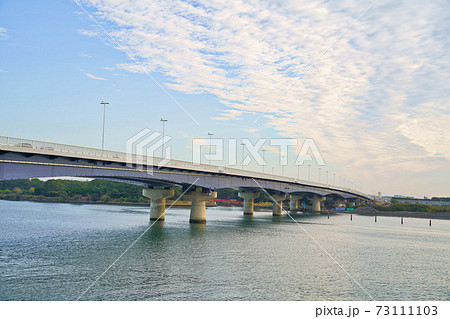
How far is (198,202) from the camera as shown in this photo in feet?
301

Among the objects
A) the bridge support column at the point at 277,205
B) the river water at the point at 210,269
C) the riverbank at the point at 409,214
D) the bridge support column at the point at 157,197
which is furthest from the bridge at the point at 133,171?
the riverbank at the point at 409,214

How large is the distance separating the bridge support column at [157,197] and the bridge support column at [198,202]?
172 inches

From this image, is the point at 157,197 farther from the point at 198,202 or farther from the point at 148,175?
the point at 148,175

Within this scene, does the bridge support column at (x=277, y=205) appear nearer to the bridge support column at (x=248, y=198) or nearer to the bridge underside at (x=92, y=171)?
the bridge support column at (x=248, y=198)

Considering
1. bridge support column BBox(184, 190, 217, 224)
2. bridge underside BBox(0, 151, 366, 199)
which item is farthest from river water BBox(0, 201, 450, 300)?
bridge support column BBox(184, 190, 217, 224)

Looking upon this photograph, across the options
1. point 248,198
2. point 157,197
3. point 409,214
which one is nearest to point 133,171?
point 157,197

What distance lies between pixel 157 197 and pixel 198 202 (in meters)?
9.34

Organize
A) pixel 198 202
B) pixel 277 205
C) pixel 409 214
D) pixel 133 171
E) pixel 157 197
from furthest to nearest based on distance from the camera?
pixel 409 214
pixel 277 205
pixel 198 202
pixel 157 197
pixel 133 171

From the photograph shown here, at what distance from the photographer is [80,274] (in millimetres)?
33406

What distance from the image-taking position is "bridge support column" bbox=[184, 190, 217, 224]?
9038cm

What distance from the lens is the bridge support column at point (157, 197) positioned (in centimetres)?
8819

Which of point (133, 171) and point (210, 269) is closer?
point (210, 269)

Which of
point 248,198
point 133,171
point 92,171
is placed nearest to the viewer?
point 92,171
